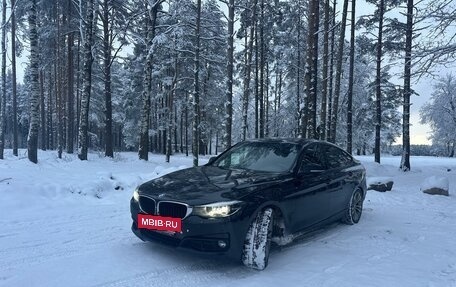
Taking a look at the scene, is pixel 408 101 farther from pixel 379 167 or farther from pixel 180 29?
pixel 180 29

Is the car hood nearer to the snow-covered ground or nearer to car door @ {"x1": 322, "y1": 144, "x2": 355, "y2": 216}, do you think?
the snow-covered ground

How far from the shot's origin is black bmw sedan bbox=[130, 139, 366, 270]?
4371mm

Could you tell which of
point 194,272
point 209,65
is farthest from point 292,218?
point 209,65

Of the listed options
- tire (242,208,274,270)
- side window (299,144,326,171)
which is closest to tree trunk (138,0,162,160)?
side window (299,144,326,171)

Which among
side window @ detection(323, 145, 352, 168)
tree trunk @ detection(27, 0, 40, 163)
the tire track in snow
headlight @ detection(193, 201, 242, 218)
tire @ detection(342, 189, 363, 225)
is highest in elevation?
tree trunk @ detection(27, 0, 40, 163)

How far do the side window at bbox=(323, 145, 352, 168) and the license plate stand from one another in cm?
322

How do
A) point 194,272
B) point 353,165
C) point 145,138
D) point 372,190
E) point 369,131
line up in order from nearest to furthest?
point 194,272, point 353,165, point 372,190, point 145,138, point 369,131

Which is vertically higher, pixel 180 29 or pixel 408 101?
pixel 180 29

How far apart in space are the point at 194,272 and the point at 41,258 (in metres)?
2.02

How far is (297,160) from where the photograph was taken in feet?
18.9

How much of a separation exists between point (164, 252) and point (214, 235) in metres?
1.09

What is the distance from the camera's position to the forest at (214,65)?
49.9 ft

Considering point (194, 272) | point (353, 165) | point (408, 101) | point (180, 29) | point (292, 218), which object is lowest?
point (194, 272)

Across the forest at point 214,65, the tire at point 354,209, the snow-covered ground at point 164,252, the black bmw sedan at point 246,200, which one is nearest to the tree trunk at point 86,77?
the forest at point 214,65
